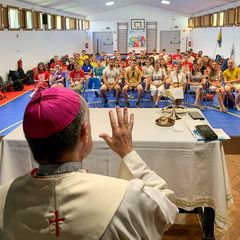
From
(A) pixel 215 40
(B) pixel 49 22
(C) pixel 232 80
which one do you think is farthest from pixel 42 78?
(A) pixel 215 40

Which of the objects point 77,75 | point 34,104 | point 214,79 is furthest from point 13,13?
point 34,104

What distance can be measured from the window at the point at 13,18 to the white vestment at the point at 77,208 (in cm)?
1175

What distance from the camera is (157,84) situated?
8828 millimetres

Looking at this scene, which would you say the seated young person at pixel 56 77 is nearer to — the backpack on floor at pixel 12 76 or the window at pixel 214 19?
the backpack on floor at pixel 12 76

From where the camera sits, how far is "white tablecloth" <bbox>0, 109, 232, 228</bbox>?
2.47m

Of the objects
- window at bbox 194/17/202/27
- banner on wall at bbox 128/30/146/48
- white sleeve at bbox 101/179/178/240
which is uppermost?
window at bbox 194/17/202/27

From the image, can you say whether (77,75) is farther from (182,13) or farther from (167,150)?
(182,13)

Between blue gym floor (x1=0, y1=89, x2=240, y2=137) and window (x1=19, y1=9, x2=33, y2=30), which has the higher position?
window (x1=19, y1=9, x2=33, y2=30)

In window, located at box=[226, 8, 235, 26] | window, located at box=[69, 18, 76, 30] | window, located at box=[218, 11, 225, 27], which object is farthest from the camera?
window, located at box=[69, 18, 76, 30]

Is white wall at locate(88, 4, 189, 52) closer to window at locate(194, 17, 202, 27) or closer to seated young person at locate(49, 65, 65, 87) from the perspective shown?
window at locate(194, 17, 202, 27)

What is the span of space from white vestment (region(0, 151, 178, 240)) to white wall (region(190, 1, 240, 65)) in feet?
44.6

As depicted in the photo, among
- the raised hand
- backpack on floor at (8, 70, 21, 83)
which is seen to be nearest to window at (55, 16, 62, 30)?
backpack on floor at (8, 70, 21, 83)

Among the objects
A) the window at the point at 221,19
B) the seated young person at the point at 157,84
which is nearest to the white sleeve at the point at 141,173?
the seated young person at the point at 157,84

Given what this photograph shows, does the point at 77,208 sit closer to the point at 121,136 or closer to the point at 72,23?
the point at 121,136
